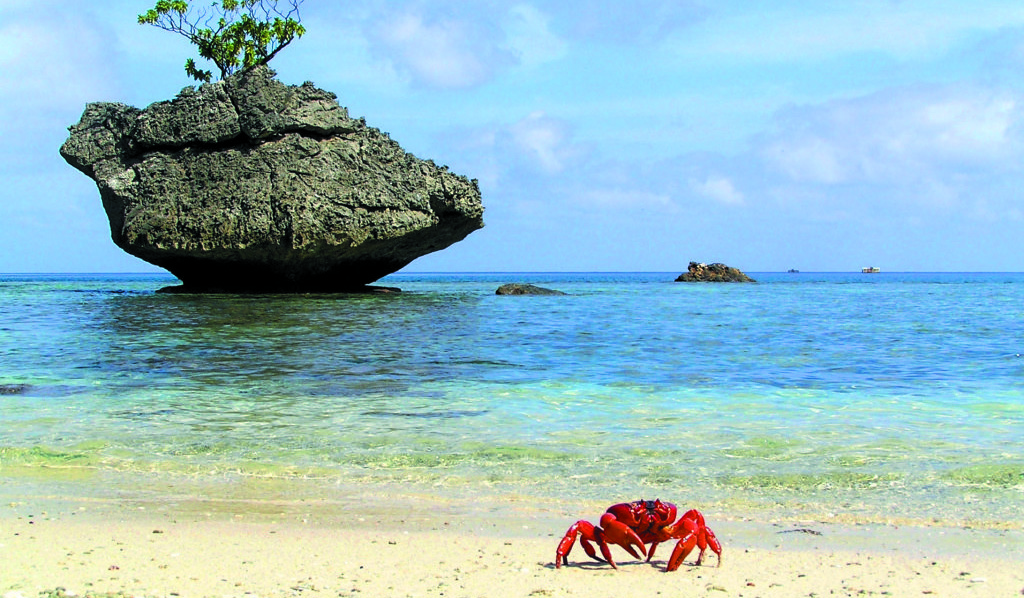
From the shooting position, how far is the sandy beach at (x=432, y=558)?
12.5ft

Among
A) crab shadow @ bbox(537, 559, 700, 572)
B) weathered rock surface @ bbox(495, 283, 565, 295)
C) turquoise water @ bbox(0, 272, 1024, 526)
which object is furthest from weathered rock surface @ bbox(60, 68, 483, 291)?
crab shadow @ bbox(537, 559, 700, 572)

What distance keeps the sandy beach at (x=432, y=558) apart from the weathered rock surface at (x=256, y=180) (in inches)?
908

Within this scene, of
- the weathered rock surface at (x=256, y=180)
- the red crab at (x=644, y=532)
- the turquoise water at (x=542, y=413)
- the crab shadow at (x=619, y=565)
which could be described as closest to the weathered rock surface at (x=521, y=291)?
the weathered rock surface at (x=256, y=180)

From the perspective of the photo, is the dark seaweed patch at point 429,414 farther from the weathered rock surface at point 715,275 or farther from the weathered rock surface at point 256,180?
the weathered rock surface at point 715,275

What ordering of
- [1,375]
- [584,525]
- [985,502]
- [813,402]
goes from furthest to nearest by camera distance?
1. [1,375]
2. [813,402]
3. [985,502]
4. [584,525]

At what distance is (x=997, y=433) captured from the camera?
7637mm

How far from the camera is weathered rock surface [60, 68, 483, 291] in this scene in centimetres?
2725

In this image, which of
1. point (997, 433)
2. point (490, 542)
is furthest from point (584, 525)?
point (997, 433)

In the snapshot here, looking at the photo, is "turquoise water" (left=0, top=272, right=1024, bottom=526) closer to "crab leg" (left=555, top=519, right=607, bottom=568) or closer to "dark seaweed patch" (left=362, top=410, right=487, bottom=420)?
"dark seaweed patch" (left=362, top=410, right=487, bottom=420)

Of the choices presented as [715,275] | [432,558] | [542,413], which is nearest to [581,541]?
[432,558]

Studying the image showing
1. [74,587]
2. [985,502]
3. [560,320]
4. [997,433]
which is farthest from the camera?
[560,320]

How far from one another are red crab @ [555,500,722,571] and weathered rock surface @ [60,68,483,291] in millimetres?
24244

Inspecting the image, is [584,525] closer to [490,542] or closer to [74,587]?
[490,542]

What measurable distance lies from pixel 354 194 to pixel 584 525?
82.2ft
